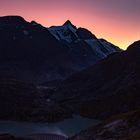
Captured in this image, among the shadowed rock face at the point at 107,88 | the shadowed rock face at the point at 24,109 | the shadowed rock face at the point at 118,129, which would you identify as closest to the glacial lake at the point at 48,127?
the shadowed rock face at the point at 24,109

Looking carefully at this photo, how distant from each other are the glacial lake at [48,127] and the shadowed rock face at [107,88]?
11.3 m

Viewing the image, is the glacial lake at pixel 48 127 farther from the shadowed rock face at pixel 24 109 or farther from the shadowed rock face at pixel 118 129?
the shadowed rock face at pixel 118 129

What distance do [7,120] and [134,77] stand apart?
5039cm

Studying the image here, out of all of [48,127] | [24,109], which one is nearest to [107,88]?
[24,109]

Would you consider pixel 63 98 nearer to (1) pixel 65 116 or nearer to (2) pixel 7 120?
(1) pixel 65 116

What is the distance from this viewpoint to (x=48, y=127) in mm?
110688

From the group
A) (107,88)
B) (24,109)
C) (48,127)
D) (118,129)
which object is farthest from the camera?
(107,88)

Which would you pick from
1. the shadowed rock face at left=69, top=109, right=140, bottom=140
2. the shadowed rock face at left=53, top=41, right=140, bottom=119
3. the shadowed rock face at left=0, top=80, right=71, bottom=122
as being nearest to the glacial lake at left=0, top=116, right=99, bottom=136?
the shadowed rock face at left=0, top=80, right=71, bottom=122

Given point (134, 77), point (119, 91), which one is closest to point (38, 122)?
point (119, 91)

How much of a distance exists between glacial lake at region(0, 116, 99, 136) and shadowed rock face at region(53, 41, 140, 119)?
37.1 ft

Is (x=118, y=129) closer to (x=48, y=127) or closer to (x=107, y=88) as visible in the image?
(x=48, y=127)

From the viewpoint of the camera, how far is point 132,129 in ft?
168

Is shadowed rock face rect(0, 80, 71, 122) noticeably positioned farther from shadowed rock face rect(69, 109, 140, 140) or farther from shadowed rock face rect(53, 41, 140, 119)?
shadowed rock face rect(69, 109, 140, 140)

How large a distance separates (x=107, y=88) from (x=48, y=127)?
1856 inches
